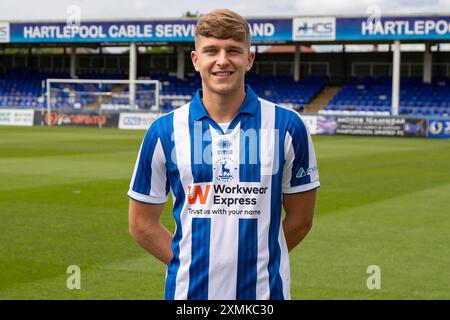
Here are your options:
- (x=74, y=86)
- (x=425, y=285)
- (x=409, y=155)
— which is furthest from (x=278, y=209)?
(x=74, y=86)

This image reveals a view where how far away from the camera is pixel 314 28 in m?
48.2

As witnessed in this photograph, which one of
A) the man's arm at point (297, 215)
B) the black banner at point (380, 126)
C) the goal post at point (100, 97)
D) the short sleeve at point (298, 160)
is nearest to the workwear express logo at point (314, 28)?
the black banner at point (380, 126)

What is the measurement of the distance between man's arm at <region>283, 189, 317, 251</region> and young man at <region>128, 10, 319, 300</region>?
0.14m

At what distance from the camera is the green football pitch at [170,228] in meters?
8.06

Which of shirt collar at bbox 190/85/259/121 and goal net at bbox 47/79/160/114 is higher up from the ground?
goal net at bbox 47/79/160/114

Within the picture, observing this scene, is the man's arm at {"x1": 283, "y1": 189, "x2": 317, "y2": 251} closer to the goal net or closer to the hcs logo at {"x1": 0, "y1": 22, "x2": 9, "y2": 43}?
the goal net

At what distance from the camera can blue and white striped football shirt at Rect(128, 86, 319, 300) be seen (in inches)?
137

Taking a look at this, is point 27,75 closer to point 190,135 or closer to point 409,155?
point 409,155

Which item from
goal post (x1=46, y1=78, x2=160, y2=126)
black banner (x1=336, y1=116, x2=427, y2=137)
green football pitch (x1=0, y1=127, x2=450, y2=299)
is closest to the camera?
green football pitch (x1=0, y1=127, x2=450, y2=299)

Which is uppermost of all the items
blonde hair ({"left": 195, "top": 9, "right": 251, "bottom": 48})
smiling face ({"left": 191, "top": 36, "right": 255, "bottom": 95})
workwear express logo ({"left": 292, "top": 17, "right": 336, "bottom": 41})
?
workwear express logo ({"left": 292, "top": 17, "right": 336, "bottom": 41})

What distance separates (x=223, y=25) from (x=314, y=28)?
45.6 meters

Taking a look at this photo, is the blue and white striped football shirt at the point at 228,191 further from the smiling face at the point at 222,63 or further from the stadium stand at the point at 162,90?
the stadium stand at the point at 162,90

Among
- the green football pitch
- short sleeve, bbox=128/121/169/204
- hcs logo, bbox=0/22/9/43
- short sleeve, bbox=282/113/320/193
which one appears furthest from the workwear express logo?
short sleeve, bbox=128/121/169/204

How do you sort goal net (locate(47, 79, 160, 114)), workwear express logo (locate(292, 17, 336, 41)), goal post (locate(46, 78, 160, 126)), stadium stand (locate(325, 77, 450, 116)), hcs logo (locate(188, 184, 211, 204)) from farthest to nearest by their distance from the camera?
goal net (locate(47, 79, 160, 114)) < goal post (locate(46, 78, 160, 126)) < stadium stand (locate(325, 77, 450, 116)) < workwear express logo (locate(292, 17, 336, 41)) < hcs logo (locate(188, 184, 211, 204))
